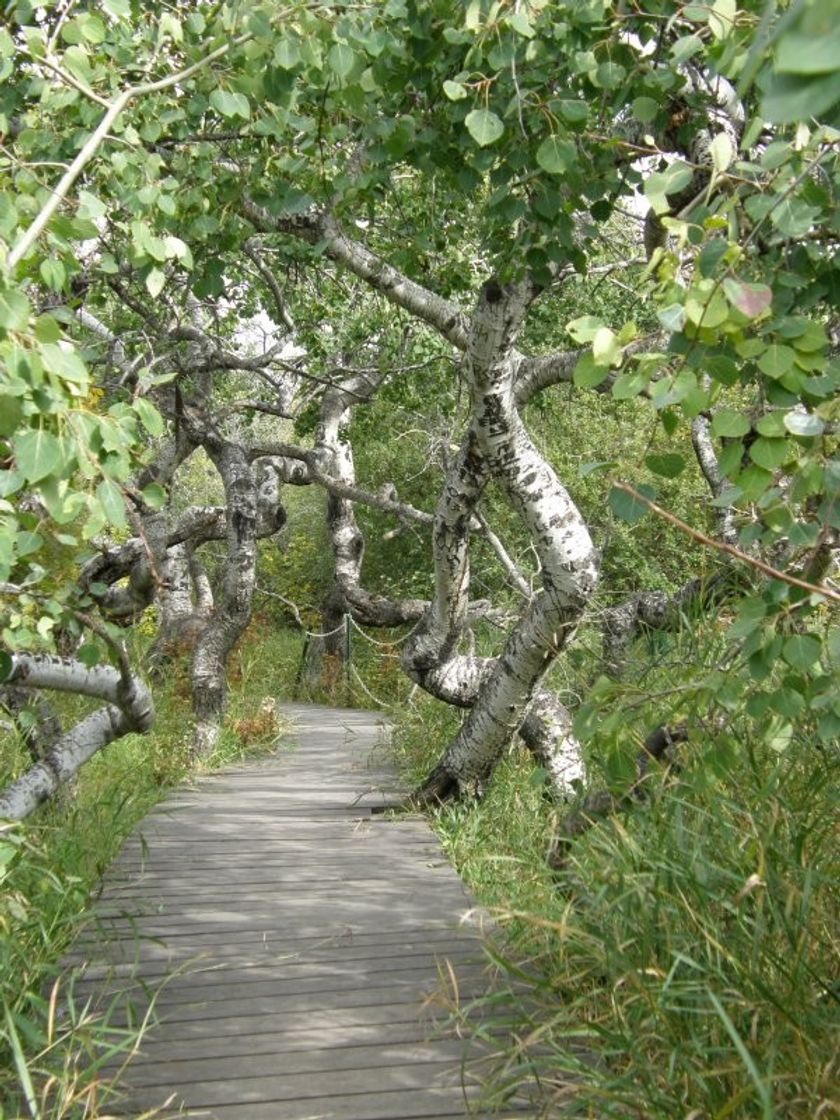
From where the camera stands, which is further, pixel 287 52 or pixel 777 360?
pixel 287 52

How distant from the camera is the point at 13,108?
4594 millimetres

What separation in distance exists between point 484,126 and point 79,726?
10.5 ft

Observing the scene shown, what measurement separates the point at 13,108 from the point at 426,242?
5.66 feet

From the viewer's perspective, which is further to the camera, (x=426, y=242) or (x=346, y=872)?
(x=346, y=872)

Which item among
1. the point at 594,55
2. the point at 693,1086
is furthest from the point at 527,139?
the point at 693,1086

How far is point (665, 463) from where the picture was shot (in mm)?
2520

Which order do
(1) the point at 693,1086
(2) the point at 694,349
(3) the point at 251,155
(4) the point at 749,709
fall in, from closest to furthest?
(2) the point at 694,349 < (4) the point at 749,709 < (1) the point at 693,1086 < (3) the point at 251,155

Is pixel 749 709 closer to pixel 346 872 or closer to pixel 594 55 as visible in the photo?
pixel 594 55

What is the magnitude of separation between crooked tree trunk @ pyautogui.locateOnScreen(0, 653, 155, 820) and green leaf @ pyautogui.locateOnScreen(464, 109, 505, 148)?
2.33 m

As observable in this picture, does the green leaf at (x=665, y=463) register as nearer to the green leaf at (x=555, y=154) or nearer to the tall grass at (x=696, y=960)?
the tall grass at (x=696, y=960)

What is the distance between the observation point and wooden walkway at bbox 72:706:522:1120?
12.0 ft

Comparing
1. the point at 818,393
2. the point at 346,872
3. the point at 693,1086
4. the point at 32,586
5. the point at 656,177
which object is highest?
the point at 656,177

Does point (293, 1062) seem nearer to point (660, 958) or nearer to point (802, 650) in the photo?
point (660, 958)

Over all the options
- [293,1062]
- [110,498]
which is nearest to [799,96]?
[110,498]
